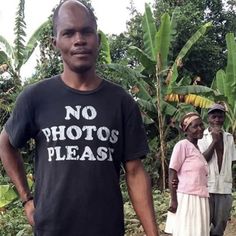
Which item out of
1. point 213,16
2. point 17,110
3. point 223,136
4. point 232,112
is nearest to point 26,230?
point 223,136

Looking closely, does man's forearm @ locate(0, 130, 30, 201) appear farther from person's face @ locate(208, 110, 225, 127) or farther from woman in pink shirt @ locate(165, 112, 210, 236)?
person's face @ locate(208, 110, 225, 127)

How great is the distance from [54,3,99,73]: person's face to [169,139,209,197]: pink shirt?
3046mm

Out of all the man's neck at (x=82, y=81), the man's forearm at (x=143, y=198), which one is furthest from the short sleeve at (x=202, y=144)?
the man's neck at (x=82, y=81)

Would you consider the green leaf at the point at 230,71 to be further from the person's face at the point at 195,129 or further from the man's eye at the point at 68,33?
the man's eye at the point at 68,33

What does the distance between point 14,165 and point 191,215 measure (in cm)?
300

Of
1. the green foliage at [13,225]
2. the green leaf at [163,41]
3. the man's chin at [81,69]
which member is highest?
the green leaf at [163,41]

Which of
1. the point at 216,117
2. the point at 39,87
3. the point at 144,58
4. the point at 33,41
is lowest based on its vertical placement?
the point at 39,87

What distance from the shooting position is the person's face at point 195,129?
16.2ft

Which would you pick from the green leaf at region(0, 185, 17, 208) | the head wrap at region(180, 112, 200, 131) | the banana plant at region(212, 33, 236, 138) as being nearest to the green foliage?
the green leaf at region(0, 185, 17, 208)

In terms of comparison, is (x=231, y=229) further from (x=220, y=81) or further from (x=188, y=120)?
(x=220, y=81)

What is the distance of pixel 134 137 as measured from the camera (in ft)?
6.59

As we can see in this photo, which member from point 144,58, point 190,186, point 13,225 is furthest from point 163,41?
point 190,186

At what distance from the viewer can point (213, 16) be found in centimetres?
1683

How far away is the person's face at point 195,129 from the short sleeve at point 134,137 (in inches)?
117
